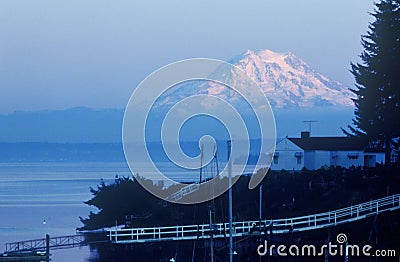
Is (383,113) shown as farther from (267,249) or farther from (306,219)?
(267,249)

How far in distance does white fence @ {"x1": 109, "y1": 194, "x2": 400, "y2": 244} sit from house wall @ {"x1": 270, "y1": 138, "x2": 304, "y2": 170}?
754 inches

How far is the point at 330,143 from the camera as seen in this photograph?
68812 millimetres

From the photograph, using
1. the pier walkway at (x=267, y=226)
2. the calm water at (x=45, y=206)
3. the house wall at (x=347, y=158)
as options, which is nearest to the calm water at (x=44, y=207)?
the calm water at (x=45, y=206)

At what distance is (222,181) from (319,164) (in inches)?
339

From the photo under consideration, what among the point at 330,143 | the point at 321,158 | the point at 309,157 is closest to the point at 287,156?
the point at 309,157

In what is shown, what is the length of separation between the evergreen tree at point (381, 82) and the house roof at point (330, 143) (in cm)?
353

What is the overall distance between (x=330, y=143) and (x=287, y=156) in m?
3.57

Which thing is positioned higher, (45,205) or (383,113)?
(383,113)

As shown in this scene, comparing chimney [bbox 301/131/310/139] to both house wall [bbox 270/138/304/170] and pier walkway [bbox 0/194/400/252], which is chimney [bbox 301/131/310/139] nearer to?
house wall [bbox 270/138/304/170]

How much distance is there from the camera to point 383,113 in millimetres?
60312

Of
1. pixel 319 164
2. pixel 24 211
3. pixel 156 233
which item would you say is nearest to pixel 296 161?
pixel 319 164

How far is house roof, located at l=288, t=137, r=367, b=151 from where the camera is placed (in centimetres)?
6644

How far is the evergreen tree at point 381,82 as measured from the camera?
6016cm

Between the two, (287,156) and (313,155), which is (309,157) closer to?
(313,155)
